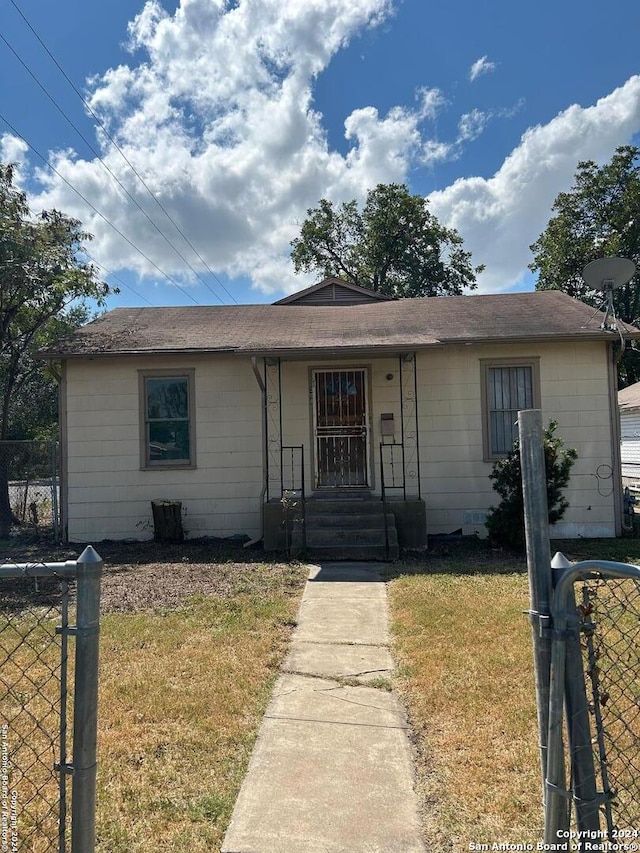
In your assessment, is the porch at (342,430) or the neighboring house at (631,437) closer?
the porch at (342,430)

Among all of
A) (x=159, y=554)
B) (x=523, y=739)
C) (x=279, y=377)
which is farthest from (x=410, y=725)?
(x=279, y=377)

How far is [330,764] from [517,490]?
19.4 feet

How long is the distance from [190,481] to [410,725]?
6806mm

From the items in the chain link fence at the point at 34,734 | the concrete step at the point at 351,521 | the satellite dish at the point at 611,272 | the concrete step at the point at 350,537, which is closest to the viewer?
the chain link fence at the point at 34,734

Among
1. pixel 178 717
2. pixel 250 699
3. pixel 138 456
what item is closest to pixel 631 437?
pixel 138 456

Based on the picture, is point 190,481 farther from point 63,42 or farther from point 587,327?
point 63,42

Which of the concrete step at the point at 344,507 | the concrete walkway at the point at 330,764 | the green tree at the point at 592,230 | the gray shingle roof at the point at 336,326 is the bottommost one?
the concrete walkway at the point at 330,764

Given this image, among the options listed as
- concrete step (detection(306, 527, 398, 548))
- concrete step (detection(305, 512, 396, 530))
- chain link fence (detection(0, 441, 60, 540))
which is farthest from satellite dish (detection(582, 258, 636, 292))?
chain link fence (detection(0, 441, 60, 540))

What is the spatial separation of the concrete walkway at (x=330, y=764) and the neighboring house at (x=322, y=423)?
4.87m

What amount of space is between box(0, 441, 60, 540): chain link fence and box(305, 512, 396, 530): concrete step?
15.3ft

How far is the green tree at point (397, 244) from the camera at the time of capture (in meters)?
28.4

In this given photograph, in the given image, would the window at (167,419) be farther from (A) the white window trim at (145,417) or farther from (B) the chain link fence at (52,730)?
(B) the chain link fence at (52,730)

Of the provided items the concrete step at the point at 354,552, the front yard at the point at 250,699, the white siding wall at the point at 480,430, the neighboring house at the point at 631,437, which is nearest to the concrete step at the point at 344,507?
the concrete step at the point at 354,552

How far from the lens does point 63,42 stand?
33.5 ft
